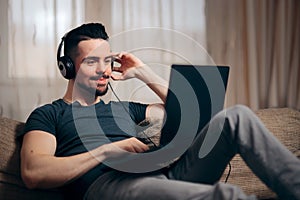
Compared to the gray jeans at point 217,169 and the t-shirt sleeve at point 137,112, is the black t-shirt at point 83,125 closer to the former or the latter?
the t-shirt sleeve at point 137,112

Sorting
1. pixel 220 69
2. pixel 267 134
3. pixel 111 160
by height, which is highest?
pixel 220 69

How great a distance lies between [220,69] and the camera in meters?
1.46

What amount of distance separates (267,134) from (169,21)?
117 cm

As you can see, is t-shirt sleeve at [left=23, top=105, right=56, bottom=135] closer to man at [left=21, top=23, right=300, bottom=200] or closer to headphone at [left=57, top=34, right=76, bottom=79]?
man at [left=21, top=23, right=300, bottom=200]

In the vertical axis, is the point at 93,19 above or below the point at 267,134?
above

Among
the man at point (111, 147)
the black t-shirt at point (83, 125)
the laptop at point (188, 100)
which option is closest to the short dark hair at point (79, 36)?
the man at point (111, 147)

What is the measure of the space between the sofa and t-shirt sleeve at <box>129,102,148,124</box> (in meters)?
0.39

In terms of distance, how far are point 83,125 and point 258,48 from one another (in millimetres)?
1148

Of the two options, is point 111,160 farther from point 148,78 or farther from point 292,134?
point 292,134

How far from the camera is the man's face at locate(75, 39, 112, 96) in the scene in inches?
69.4

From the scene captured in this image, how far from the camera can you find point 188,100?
4.69ft

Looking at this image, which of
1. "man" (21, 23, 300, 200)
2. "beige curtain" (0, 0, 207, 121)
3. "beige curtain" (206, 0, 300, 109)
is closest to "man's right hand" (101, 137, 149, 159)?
"man" (21, 23, 300, 200)

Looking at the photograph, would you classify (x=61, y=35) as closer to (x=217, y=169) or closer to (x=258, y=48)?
(x=258, y=48)

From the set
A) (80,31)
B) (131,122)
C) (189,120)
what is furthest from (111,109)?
(189,120)
